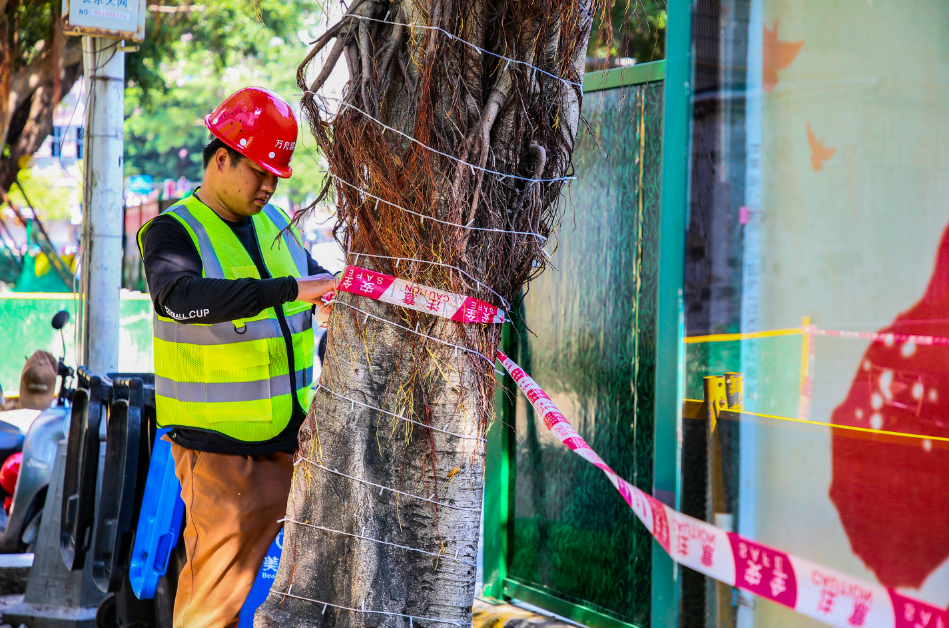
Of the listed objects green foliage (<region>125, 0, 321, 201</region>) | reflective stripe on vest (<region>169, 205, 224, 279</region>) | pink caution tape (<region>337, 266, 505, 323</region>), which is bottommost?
pink caution tape (<region>337, 266, 505, 323</region>)

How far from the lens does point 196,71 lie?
57.2 ft

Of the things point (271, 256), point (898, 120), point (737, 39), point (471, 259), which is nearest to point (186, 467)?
point (271, 256)

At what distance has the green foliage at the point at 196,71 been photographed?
37.8 feet

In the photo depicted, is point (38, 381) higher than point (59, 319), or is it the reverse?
point (59, 319)

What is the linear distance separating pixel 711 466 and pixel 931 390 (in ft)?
1.83

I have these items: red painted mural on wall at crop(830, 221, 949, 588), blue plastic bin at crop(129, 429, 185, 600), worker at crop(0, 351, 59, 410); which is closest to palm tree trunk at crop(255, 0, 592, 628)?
red painted mural on wall at crop(830, 221, 949, 588)

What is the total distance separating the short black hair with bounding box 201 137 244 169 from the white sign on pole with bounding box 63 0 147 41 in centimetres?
249

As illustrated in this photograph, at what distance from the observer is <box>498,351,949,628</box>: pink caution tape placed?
1.65 m

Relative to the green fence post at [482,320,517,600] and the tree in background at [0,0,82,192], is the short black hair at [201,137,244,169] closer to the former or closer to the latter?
the green fence post at [482,320,517,600]

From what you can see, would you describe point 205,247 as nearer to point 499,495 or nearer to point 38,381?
point 499,495

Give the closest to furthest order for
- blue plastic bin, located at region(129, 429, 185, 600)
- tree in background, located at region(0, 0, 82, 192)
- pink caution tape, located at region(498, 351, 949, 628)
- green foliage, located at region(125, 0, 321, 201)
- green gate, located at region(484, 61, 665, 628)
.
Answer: pink caution tape, located at region(498, 351, 949, 628) → blue plastic bin, located at region(129, 429, 185, 600) → green gate, located at region(484, 61, 665, 628) → tree in background, located at region(0, 0, 82, 192) → green foliage, located at region(125, 0, 321, 201)

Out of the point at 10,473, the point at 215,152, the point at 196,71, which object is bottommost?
the point at 10,473

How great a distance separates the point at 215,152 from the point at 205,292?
0.59 m

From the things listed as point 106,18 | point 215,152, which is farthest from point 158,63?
point 215,152
